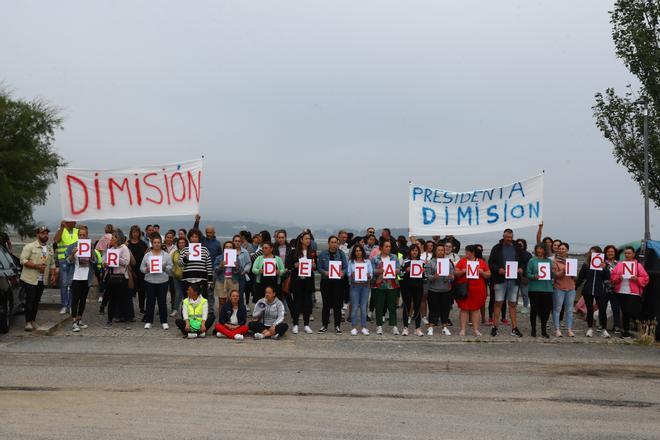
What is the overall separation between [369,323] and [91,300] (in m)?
7.28

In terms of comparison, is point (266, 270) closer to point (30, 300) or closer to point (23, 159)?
point (30, 300)

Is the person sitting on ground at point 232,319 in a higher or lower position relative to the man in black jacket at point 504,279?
lower

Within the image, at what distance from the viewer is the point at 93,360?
35.6 ft

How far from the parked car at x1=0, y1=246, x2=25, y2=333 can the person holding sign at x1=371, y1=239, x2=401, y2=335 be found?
6.99m

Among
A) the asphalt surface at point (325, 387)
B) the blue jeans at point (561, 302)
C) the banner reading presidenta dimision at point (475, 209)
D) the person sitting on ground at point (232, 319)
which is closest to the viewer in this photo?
the asphalt surface at point (325, 387)

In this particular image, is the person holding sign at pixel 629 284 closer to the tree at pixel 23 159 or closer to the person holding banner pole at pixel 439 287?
the person holding banner pole at pixel 439 287

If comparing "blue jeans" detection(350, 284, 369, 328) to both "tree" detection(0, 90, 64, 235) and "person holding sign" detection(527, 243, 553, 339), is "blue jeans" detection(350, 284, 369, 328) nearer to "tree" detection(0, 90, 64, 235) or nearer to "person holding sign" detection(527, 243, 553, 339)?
"person holding sign" detection(527, 243, 553, 339)

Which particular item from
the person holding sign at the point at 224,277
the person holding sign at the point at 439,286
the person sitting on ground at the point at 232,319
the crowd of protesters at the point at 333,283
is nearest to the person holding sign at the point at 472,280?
the crowd of protesters at the point at 333,283

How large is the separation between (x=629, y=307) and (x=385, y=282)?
4845 millimetres

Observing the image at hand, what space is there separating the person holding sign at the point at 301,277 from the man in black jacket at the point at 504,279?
11.9 ft

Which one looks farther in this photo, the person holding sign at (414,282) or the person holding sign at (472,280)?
the person holding sign at (414,282)

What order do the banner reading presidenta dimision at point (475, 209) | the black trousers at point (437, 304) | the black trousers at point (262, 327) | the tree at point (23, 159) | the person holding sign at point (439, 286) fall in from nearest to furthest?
the black trousers at point (262, 327), the person holding sign at point (439, 286), the black trousers at point (437, 304), the banner reading presidenta dimision at point (475, 209), the tree at point (23, 159)

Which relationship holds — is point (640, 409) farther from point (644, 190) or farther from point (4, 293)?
point (644, 190)

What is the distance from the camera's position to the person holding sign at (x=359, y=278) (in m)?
13.6
